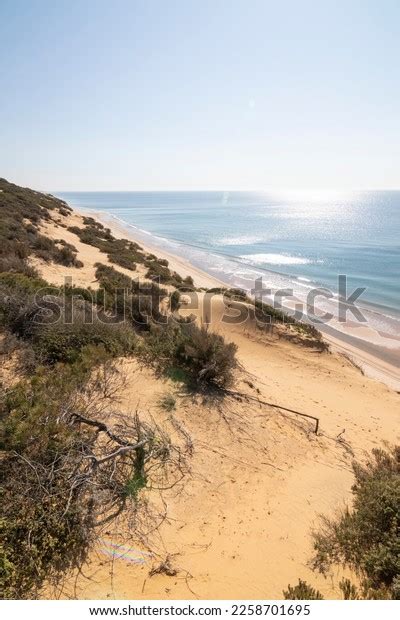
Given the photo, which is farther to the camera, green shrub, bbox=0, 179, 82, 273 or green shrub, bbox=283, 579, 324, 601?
green shrub, bbox=0, 179, 82, 273

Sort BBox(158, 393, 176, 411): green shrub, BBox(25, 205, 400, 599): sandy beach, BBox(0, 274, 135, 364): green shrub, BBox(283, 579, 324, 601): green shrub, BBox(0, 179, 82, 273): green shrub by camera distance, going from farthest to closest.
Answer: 1. BBox(0, 179, 82, 273): green shrub
2. BBox(0, 274, 135, 364): green shrub
3. BBox(158, 393, 176, 411): green shrub
4. BBox(25, 205, 400, 599): sandy beach
5. BBox(283, 579, 324, 601): green shrub

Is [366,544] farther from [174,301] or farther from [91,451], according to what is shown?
[174,301]

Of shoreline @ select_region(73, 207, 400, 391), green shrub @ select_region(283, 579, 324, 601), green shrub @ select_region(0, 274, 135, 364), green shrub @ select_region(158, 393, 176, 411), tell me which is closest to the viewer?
green shrub @ select_region(283, 579, 324, 601)

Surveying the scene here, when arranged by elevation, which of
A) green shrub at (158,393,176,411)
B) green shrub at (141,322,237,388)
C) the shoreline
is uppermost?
A: green shrub at (141,322,237,388)

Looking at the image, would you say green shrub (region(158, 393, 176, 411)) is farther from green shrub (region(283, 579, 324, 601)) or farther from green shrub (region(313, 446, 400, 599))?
green shrub (region(283, 579, 324, 601))

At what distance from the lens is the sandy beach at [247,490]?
3.52 meters

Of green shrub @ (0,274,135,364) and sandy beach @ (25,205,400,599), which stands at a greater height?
green shrub @ (0,274,135,364)

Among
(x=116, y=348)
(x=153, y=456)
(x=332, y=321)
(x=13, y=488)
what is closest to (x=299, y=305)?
(x=332, y=321)

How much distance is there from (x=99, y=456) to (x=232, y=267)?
90.7ft

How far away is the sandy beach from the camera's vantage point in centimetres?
352

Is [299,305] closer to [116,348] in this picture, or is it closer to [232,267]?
[232,267]

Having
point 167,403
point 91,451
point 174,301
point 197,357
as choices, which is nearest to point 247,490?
point 167,403

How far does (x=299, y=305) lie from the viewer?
20625mm

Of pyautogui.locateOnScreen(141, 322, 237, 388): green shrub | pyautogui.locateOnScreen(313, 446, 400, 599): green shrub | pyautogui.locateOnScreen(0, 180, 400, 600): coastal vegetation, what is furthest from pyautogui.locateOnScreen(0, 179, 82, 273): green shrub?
pyautogui.locateOnScreen(313, 446, 400, 599): green shrub
